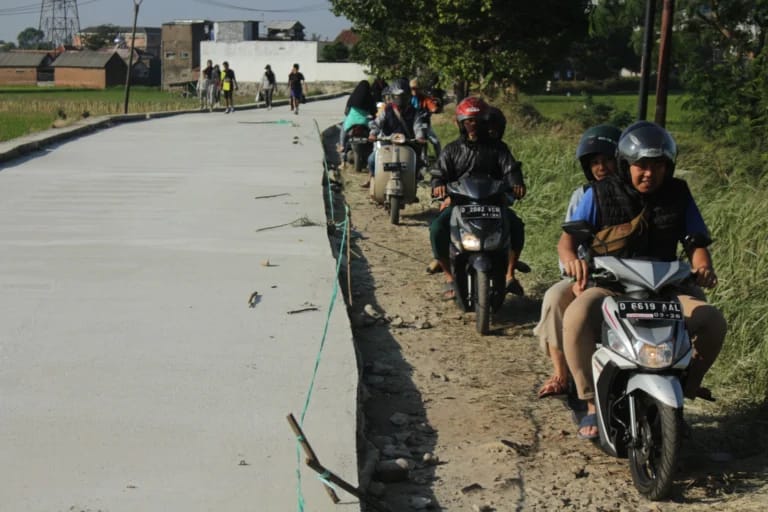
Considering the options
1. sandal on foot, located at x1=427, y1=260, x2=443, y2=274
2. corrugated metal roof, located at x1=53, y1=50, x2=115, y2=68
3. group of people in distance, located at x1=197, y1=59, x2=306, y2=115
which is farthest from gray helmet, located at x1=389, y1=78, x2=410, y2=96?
corrugated metal roof, located at x1=53, y1=50, x2=115, y2=68

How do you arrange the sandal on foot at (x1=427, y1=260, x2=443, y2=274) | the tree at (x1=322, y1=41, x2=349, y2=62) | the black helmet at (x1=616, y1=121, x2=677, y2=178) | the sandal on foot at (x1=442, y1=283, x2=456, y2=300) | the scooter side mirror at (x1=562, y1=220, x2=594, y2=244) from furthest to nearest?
the tree at (x1=322, y1=41, x2=349, y2=62) < the sandal on foot at (x1=427, y1=260, x2=443, y2=274) < the sandal on foot at (x1=442, y1=283, x2=456, y2=300) < the scooter side mirror at (x1=562, y1=220, x2=594, y2=244) < the black helmet at (x1=616, y1=121, x2=677, y2=178)

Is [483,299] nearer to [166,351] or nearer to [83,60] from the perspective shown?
[166,351]

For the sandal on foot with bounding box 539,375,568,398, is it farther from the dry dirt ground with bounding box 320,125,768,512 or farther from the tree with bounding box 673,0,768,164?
the tree with bounding box 673,0,768,164

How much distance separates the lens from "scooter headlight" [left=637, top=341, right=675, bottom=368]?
4867mm

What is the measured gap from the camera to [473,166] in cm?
891

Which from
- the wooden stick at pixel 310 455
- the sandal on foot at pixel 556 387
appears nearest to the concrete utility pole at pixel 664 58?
the sandal on foot at pixel 556 387

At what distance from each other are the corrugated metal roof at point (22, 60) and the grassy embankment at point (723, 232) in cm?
11030

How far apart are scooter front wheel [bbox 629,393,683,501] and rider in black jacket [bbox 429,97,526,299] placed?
371cm

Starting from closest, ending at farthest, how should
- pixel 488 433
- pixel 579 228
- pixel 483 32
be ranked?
pixel 579 228 → pixel 488 433 → pixel 483 32

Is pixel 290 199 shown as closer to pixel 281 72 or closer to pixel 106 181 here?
pixel 106 181

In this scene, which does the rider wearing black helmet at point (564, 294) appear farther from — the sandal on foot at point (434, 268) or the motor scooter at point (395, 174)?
the motor scooter at point (395, 174)

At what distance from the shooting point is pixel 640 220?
212 inches

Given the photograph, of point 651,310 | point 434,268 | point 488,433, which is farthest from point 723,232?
point 651,310

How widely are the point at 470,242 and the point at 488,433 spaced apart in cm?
249
